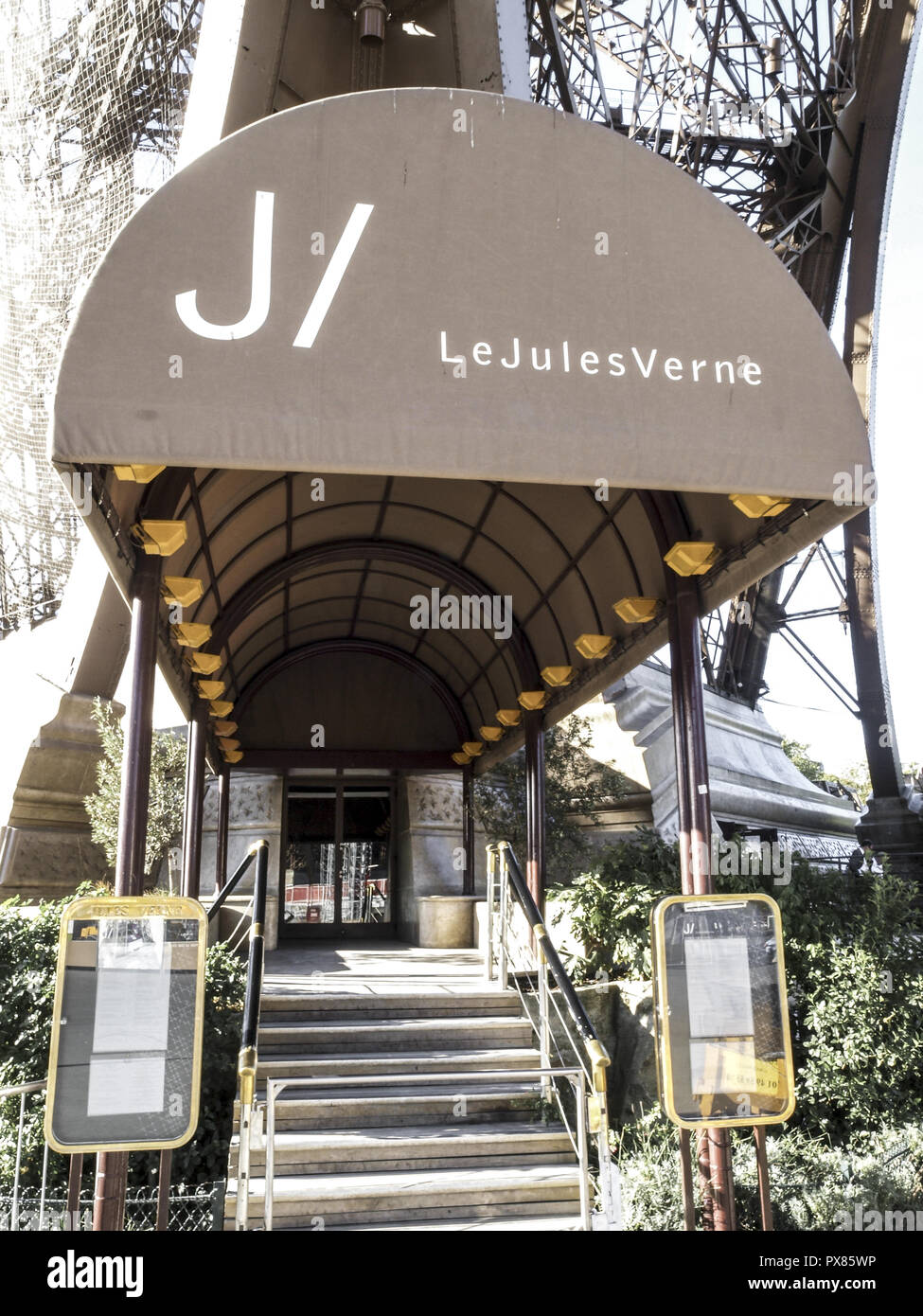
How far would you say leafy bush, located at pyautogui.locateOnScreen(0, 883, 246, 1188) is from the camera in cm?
688

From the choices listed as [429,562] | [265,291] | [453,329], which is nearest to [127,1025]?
[265,291]

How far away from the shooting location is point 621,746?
19203mm

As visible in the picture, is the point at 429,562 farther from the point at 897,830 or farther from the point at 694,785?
the point at 897,830

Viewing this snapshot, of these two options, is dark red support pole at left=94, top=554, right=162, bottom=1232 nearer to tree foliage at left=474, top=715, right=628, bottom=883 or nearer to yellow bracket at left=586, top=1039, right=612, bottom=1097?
yellow bracket at left=586, top=1039, right=612, bottom=1097

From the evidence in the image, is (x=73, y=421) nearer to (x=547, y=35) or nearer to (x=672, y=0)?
(x=547, y=35)

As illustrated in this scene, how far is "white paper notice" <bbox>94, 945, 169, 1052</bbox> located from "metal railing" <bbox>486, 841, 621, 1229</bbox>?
2266 mm

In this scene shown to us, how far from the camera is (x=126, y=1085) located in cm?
513

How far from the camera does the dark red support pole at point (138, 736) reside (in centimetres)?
570

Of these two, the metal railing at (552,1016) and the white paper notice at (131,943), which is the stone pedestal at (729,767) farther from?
the white paper notice at (131,943)

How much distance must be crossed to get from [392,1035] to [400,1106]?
Result: 1.02m

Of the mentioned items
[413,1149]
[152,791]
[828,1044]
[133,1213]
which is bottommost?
[133,1213]

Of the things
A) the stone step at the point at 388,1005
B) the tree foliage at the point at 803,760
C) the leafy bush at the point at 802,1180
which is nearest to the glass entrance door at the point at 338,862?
the stone step at the point at 388,1005
